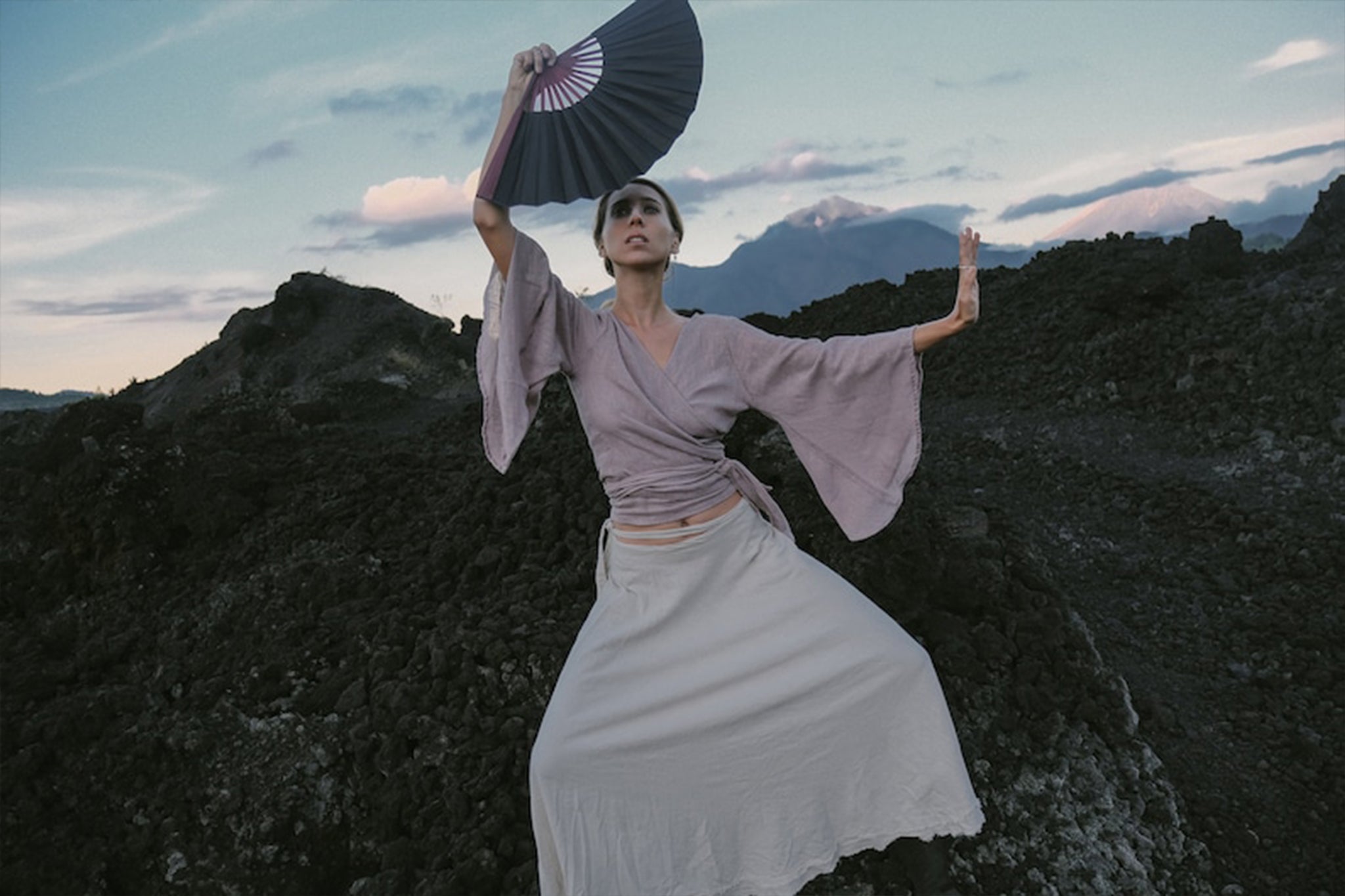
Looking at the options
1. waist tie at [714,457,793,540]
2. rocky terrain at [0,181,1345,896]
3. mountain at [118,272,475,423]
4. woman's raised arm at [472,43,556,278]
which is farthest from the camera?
mountain at [118,272,475,423]

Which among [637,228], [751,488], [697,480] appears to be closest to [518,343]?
[637,228]

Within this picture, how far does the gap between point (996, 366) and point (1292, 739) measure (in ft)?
22.4

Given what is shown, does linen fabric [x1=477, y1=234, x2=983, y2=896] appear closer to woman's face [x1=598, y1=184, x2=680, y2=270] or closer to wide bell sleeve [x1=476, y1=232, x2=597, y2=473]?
wide bell sleeve [x1=476, y1=232, x2=597, y2=473]

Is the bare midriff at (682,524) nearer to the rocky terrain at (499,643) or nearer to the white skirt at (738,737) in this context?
the white skirt at (738,737)

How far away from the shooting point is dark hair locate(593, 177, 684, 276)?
8.41 ft

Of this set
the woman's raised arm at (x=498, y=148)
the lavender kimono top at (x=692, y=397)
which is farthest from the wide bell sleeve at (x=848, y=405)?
the woman's raised arm at (x=498, y=148)

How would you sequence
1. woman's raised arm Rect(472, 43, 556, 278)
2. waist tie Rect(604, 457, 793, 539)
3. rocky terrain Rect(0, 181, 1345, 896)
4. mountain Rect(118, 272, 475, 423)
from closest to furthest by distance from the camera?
woman's raised arm Rect(472, 43, 556, 278)
waist tie Rect(604, 457, 793, 539)
rocky terrain Rect(0, 181, 1345, 896)
mountain Rect(118, 272, 475, 423)

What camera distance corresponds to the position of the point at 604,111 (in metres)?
2.39

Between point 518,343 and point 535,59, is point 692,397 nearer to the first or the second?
point 518,343

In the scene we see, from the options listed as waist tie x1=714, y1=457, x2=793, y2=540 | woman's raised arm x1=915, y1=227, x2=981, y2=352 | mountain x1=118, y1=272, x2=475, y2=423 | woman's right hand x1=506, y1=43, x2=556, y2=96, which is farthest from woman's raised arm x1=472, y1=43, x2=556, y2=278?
mountain x1=118, y1=272, x2=475, y2=423

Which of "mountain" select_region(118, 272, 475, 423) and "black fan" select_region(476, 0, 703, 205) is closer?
"black fan" select_region(476, 0, 703, 205)

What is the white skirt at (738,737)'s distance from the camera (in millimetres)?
2275

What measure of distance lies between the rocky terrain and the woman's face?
72.9 inches

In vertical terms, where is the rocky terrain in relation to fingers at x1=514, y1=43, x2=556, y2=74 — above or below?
below
